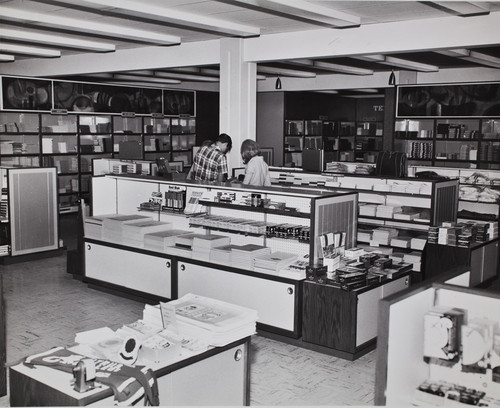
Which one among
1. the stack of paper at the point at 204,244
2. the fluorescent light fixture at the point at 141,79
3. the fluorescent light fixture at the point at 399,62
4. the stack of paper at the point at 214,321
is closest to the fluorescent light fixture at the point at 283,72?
the fluorescent light fixture at the point at 399,62

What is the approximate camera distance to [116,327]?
5.95 metres

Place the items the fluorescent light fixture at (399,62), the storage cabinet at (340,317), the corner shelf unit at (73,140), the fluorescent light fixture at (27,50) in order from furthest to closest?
the corner shelf unit at (73,140) < the fluorescent light fixture at (399,62) < the fluorescent light fixture at (27,50) < the storage cabinet at (340,317)

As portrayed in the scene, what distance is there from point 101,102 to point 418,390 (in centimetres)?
1225

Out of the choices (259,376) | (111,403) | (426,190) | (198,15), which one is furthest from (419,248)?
(111,403)

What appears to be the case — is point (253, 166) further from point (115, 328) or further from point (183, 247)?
point (115, 328)

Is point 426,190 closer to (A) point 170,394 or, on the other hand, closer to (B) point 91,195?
(B) point 91,195

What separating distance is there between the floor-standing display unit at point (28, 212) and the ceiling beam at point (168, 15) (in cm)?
325

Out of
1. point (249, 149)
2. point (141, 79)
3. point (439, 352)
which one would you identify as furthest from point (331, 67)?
point (439, 352)

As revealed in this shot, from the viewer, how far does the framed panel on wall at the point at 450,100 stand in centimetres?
1134

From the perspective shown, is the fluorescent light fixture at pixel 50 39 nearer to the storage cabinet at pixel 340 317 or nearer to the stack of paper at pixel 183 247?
the stack of paper at pixel 183 247

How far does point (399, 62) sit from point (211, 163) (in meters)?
5.53

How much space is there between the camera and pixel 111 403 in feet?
8.83

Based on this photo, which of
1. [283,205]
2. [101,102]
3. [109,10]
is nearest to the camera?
[283,205]

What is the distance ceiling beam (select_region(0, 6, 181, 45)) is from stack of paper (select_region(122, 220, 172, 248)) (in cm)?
268
